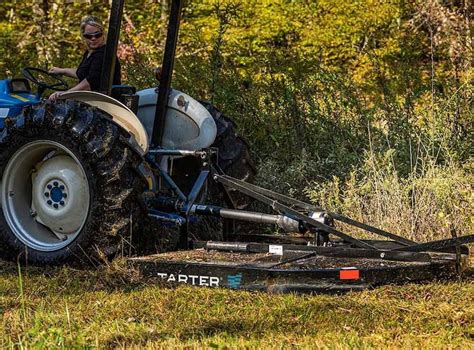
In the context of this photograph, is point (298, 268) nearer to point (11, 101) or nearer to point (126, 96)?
point (126, 96)

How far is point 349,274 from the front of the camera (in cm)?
560

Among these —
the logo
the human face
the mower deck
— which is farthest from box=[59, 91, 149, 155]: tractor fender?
the logo

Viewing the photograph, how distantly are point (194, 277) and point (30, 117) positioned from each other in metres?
1.77

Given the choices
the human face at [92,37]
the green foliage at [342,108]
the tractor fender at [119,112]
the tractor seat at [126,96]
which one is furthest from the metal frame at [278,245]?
the green foliage at [342,108]

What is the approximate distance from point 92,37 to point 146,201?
1388 millimetres

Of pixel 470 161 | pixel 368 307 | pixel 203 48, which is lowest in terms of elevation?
pixel 368 307

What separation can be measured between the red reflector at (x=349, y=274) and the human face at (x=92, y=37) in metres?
2.80

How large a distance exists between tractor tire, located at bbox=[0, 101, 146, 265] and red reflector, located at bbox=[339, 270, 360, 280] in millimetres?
1583

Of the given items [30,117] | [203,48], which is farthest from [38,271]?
[203,48]

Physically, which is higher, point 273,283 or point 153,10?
point 153,10

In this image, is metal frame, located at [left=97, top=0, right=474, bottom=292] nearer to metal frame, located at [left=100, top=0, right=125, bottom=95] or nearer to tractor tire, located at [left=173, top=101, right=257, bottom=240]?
metal frame, located at [left=100, top=0, right=125, bottom=95]

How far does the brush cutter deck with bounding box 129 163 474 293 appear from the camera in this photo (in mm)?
5664

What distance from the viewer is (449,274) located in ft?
19.2

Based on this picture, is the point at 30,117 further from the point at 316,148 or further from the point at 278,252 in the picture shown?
the point at 316,148
